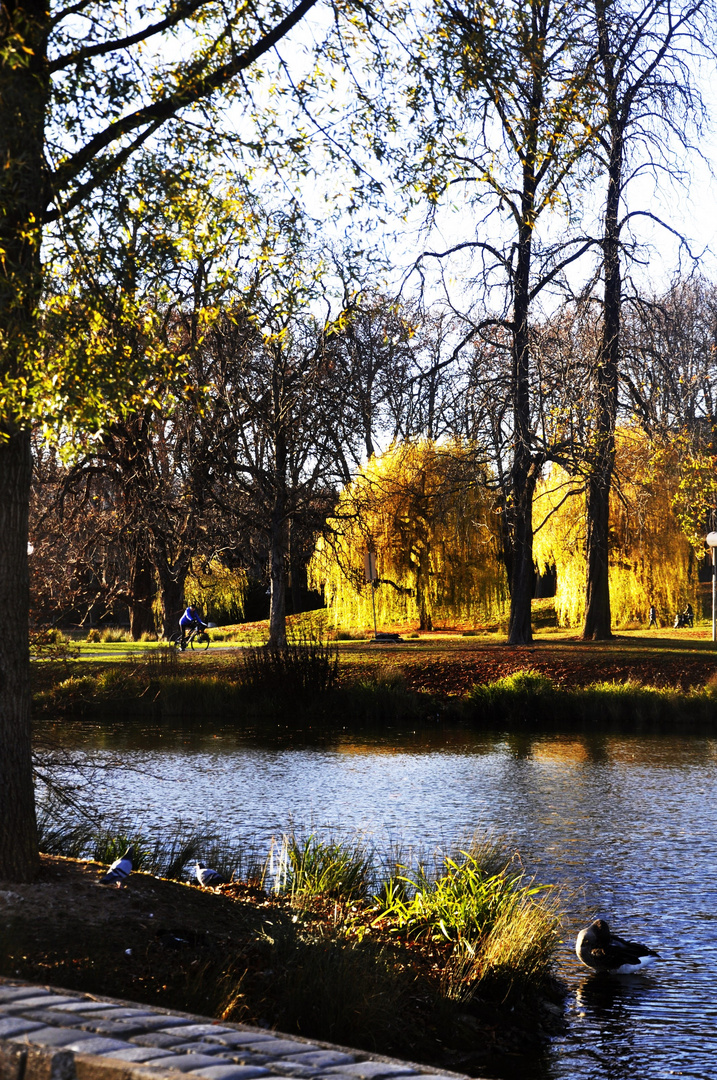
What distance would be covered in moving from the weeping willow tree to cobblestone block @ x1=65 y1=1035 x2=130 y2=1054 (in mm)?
28556

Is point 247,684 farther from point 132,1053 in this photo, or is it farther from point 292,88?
point 132,1053

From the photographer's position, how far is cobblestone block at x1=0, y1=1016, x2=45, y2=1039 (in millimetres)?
3787

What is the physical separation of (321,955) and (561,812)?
779cm

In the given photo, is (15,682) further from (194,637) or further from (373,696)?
(194,637)

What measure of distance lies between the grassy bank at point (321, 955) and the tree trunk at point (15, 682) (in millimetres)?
299

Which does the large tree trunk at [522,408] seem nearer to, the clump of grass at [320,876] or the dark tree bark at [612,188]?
the dark tree bark at [612,188]

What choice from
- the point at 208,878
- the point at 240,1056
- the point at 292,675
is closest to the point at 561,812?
the point at 208,878

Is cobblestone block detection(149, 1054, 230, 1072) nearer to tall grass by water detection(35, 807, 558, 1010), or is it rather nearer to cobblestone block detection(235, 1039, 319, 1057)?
cobblestone block detection(235, 1039, 319, 1057)

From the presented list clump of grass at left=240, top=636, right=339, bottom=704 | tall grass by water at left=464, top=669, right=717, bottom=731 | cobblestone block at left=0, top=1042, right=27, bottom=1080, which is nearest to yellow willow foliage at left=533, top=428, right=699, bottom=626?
tall grass by water at left=464, top=669, right=717, bottom=731

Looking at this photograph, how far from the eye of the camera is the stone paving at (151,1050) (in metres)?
3.54

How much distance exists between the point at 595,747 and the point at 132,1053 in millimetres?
16290

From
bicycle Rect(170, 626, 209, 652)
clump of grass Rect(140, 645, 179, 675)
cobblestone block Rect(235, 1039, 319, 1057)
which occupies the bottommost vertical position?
cobblestone block Rect(235, 1039, 319, 1057)

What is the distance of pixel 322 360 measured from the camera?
86.2ft

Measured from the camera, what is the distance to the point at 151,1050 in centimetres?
371
